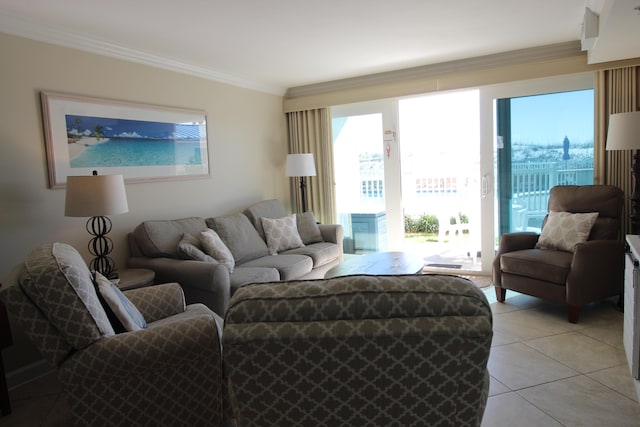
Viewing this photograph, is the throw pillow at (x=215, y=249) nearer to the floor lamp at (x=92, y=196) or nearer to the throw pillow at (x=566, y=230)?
the floor lamp at (x=92, y=196)

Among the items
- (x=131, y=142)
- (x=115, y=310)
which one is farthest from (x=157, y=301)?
(x=131, y=142)

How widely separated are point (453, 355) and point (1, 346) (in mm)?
2509

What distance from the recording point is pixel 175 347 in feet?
6.00

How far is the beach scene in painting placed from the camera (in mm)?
3289

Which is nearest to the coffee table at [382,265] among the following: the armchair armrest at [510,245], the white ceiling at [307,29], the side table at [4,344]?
the armchair armrest at [510,245]

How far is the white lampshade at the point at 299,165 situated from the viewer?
201 inches

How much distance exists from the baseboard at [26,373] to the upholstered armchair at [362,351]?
2.48 m

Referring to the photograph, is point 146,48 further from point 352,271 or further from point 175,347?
point 175,347

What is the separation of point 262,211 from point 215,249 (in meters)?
1.23

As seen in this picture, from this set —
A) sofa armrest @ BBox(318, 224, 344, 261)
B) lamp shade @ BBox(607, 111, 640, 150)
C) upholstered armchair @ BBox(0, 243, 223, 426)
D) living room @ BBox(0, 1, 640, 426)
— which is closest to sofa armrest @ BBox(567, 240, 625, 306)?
lamp shade @ BBox(607, 111, 640, 150)

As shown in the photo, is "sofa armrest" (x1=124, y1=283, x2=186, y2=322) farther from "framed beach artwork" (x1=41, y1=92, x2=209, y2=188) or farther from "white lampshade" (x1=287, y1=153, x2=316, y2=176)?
"white lampshade" (x1=287, y1=153, x2=316, y2=176)

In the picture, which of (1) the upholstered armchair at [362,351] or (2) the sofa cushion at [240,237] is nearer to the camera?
(1) the upholstered armchair at [362,351]

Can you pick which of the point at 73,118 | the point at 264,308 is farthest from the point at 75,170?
the point at 264,308

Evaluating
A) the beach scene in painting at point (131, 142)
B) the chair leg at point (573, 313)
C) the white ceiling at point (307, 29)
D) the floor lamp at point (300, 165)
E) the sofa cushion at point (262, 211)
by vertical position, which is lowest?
the chair leg at point (573, 313)
